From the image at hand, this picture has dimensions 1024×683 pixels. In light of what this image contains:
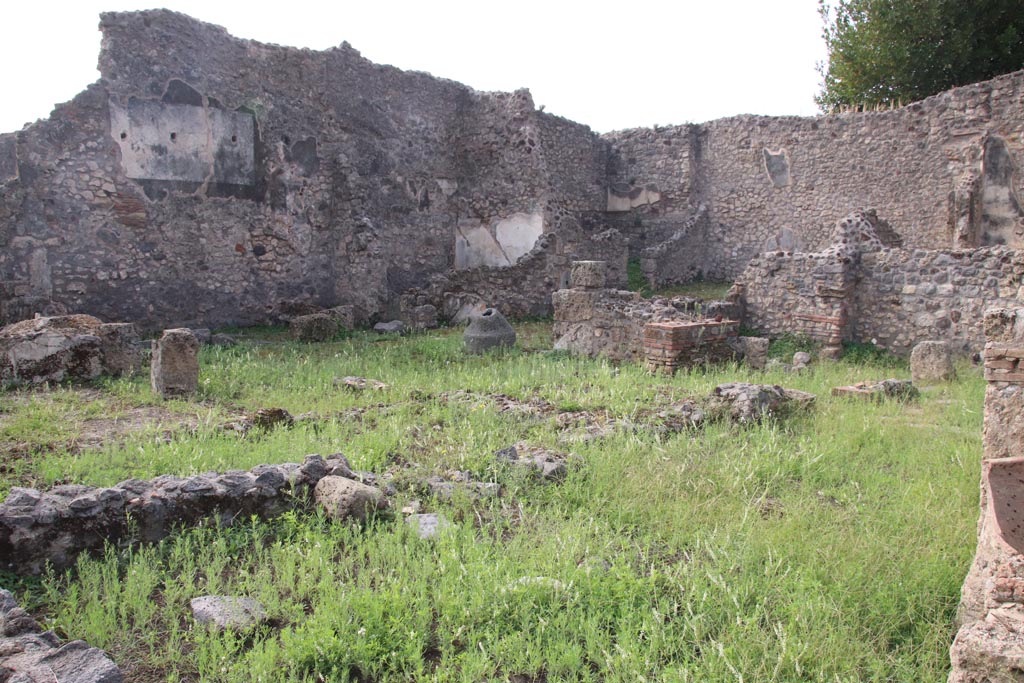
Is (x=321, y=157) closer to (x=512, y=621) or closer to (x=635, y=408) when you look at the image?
(x=635, y=408)

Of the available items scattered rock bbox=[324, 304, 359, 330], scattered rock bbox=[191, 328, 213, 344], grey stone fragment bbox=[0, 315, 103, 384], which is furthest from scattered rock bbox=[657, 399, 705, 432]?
scattered rock bbox=[191, 328, 213, 344]

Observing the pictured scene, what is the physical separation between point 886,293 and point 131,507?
360 inches

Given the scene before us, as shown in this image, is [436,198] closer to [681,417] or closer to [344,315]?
[344,315]

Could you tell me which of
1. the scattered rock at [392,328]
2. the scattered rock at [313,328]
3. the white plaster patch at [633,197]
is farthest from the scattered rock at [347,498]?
the white plaster patch at [633,197]

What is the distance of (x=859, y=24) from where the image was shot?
18.8 m

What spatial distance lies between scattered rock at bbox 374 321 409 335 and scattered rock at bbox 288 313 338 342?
109 centimetres

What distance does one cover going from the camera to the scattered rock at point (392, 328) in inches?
481

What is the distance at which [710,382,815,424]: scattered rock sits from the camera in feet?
19.2

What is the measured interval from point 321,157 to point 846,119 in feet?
34.8

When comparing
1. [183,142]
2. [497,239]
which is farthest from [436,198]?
[183,142]

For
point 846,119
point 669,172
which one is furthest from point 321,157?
point 846,119

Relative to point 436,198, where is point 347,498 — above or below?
below

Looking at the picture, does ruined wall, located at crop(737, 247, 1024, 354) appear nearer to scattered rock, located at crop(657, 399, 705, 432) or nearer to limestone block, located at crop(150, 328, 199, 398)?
scattered rock, located at crop(657, 399, 705, 432)

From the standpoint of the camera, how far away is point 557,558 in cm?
334
